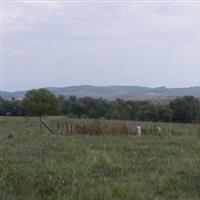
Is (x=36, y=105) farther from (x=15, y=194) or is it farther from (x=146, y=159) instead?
(x=15, y=194)

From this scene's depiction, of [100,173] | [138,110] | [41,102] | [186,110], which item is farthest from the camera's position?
[138,110]

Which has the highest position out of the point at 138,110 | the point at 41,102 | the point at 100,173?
the point at 41,102

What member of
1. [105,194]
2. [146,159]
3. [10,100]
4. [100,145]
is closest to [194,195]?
[105,194]

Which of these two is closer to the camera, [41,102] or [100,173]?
[100,173]

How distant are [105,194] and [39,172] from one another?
1.73 m

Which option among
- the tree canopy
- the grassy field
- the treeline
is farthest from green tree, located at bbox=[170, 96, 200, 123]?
the grassy field

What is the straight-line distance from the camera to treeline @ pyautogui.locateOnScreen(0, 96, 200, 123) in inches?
1394

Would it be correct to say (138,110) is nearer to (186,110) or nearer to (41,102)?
(186,110)

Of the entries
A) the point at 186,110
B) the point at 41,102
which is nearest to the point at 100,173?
the point at 186,110

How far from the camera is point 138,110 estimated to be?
Answer: 38.1m

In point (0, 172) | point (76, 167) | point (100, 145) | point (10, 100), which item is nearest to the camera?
point (0, 172)

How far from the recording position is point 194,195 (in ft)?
23.7

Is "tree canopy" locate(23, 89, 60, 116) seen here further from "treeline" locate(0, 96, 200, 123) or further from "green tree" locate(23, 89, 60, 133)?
"treeline" locate(0, 96, 200, 123)

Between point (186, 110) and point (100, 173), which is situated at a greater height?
point (186, 110)
